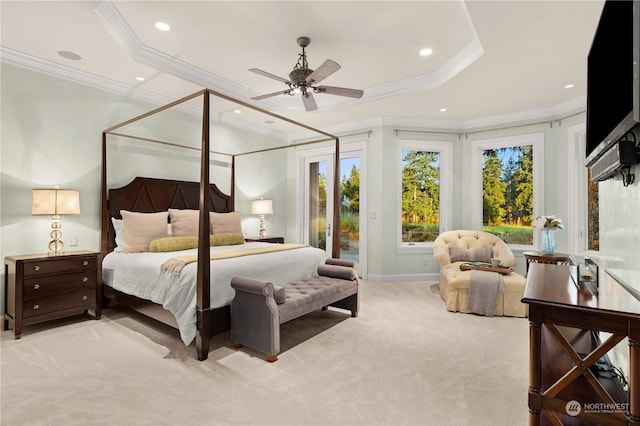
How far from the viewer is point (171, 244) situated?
375cm

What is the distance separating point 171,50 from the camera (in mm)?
3588

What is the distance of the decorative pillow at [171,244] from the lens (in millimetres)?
3697

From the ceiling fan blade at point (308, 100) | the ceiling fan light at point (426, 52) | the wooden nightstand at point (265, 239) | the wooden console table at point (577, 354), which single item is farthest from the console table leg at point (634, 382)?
the wooden nightstand at point (265, 239)

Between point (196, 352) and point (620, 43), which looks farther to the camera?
point (196, 352)

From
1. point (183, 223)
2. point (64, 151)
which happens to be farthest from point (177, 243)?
point (64, 151)

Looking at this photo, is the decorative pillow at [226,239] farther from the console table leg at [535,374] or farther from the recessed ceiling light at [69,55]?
the console table leg at [535,374]

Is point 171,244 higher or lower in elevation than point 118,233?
lower

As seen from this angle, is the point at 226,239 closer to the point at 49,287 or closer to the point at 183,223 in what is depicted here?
the point at 183,223

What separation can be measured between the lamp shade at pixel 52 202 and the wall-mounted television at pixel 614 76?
433 cm

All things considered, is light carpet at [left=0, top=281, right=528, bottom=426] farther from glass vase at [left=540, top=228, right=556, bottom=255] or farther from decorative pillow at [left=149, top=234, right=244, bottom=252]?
glass vase at [left=540, top=228, right=556, bottom=255]

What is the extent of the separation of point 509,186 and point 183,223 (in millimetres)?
5147

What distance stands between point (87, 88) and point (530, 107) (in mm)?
6121

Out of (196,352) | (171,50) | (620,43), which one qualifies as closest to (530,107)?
(620,43)

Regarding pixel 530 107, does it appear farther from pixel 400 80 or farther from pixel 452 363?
pixel 452 363
